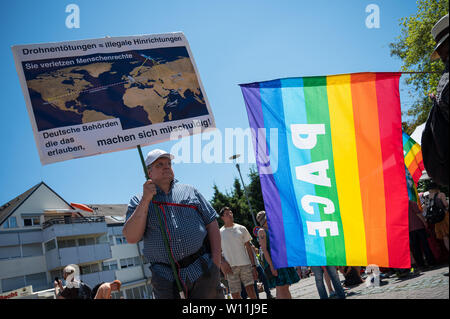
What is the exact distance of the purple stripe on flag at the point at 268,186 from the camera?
11.9ft

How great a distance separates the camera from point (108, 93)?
3.65m

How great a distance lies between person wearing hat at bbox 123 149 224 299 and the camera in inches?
116

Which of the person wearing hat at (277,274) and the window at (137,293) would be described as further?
the window at (137,293)

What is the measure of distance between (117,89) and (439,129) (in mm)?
2886

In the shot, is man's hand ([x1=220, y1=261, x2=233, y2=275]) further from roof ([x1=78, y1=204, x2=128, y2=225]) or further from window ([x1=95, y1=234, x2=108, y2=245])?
roof ([x1=78, y1=204, x2=128, y2=225])

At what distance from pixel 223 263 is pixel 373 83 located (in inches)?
153

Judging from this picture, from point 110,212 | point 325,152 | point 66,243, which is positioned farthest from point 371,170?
point 110,212

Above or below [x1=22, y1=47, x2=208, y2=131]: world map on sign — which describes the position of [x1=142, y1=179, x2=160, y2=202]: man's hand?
below

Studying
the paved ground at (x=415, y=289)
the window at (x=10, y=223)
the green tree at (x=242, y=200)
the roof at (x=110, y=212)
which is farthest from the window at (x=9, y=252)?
the paved ground at (x=415, y=289)

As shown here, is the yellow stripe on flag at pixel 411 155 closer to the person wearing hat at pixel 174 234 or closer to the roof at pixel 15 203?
the person wearing hat at pixel 174 234

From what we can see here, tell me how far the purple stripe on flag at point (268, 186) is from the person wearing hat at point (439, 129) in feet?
5.40

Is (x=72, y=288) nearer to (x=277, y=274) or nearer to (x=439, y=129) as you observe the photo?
(x=277, y=274)

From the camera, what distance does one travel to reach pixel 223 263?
6062 millimetres

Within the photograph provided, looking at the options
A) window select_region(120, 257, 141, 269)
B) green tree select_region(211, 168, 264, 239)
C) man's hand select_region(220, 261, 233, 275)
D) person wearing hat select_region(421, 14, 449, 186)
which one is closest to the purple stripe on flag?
person wearing hat select_region(421, 14, 449, 186)
